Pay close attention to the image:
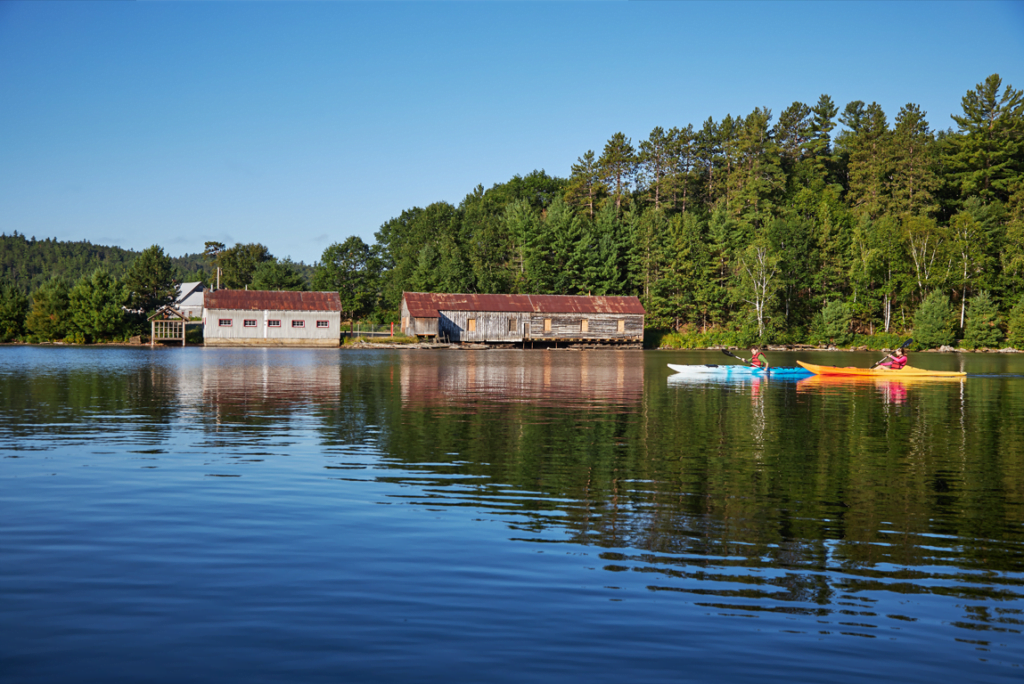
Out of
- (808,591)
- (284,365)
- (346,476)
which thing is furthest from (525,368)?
Answer: (808,591)

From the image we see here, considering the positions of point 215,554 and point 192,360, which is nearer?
point 215,554

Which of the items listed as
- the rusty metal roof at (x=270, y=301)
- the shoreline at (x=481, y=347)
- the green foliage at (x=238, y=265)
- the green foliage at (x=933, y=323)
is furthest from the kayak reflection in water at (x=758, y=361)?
the green foliage at (x=238, y=265)

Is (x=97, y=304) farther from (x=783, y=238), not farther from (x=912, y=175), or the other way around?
(x=912, y=175)

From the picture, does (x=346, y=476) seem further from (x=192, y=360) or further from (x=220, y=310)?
(x=220, y=310)

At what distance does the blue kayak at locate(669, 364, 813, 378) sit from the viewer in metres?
43.8

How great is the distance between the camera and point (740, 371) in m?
44.9

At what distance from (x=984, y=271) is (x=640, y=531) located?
285 feet

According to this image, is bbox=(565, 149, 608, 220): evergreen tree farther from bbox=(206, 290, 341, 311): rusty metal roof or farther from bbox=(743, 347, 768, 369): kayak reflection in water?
bbox=(743, 347, 768, 369): kayak reflection in water

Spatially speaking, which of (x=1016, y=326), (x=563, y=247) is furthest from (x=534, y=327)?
(x=1016, y=326)

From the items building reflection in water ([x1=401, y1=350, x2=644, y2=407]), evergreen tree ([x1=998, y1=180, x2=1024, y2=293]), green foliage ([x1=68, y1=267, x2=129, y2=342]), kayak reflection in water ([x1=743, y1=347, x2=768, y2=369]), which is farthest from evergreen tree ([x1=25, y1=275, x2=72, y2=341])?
evergreen tree ([x1=998, y1=180, x2=1024, y2=293])

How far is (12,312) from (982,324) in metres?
108

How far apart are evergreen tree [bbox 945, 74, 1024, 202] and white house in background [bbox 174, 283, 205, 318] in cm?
10693

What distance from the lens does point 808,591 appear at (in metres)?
8.60

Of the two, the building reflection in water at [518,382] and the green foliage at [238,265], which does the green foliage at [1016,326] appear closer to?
the building reflection in water at [518,382]
